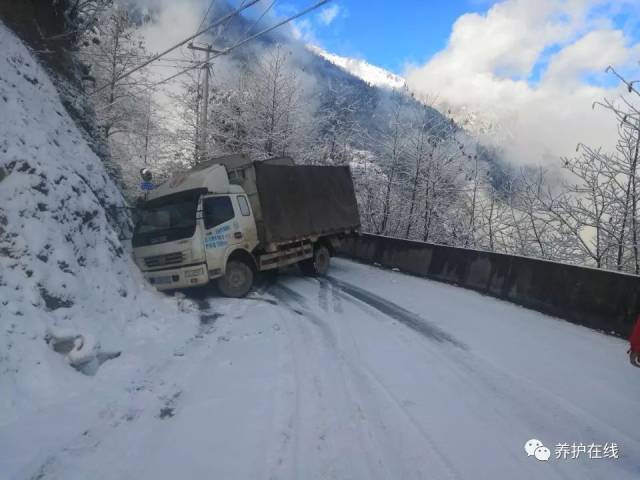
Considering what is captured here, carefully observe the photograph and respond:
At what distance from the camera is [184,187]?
1041 cm

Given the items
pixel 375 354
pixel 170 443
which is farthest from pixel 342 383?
pixel 170 443

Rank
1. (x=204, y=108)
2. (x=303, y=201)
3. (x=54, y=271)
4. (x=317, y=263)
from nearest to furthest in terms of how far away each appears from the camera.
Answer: (x=54, y=271), (x=303, y=201), (x=317, y=263), (x=204, y=108)

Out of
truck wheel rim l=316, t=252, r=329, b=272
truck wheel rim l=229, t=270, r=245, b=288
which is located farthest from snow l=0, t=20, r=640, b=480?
truck wheel rim l=316, t=252, r=329, b=272

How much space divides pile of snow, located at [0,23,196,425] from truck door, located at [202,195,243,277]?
127 cm

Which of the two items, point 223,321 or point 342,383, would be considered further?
point 223,321

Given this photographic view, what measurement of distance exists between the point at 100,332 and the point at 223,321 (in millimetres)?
2310

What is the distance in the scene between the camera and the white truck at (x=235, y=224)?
9172mm

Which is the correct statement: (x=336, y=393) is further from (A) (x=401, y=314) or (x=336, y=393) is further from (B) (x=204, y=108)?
(B) (x=204, y=108)

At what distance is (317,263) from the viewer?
518 inches

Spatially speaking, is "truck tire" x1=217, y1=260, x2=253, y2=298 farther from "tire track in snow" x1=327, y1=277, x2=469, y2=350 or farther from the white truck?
"tire track in snow" x1=327, y1=277, x2=469, y2=350

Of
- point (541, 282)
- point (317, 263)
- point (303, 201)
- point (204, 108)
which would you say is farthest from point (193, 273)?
point (204, 108)

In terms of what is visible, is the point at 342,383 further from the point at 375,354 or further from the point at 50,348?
the point at 50,348

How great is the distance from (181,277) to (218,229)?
1357 millimetres

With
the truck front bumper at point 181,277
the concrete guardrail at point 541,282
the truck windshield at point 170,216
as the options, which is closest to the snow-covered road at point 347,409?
the concrete guardrail at point 541,282
